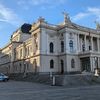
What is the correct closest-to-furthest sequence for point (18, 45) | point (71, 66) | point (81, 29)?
point (71, 66)
point (81, 29)
point (18, 45)

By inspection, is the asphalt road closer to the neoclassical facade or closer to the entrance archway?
the neoclassical facade

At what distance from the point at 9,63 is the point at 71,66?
36.3m

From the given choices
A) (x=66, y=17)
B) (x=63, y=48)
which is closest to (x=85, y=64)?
(x=63, y=48)

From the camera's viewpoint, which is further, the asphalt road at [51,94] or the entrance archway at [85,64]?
the entrance archway at [85,64]

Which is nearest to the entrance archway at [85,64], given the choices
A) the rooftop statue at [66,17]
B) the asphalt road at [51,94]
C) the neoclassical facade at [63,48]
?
the neoclassical facade at [63,48]

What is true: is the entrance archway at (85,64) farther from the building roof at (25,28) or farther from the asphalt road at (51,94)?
the building roof at (25,28)

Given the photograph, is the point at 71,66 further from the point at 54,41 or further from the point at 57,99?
the point at 57,99

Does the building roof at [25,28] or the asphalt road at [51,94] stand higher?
the building roof at [25,28]

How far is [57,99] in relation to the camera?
13.2 meters

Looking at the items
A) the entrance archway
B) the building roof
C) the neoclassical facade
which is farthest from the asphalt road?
the building roof

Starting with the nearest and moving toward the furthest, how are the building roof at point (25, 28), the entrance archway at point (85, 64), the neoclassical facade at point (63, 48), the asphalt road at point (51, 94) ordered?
the asphalt road at point (51, 94)
the entrance archway at point (85, 64)
the neoclassical facade at point (63, 48)
the building roof at point (25, 28)

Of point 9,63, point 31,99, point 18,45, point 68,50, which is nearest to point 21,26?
point 18,45

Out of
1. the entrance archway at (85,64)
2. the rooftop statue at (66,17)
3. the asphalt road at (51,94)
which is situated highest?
the rooftop statue at (66,17)

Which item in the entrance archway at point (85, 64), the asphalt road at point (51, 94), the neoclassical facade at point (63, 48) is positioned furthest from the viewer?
the neoclassical facade at point (63, 48)
